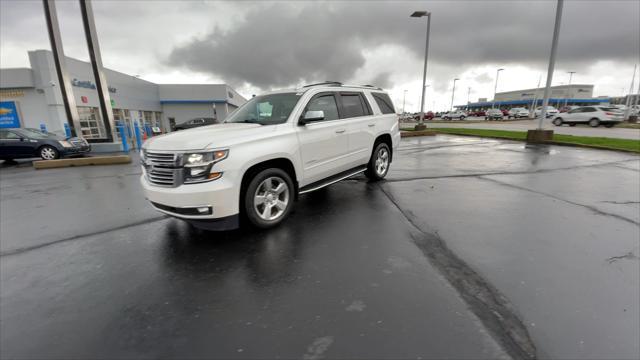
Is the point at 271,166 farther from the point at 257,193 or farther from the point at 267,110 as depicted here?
the point at 267,110

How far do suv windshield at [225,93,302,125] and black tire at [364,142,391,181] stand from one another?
7.89ft

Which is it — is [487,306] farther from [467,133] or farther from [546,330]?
[467,133]

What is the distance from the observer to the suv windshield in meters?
4.53

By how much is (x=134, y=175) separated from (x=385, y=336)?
9.17 m

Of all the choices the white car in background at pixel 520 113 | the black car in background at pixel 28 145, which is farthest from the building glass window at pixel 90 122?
the white car in background at pixel 520 113

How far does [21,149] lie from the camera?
12.6 meters

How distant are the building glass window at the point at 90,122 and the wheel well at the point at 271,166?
1056 inches

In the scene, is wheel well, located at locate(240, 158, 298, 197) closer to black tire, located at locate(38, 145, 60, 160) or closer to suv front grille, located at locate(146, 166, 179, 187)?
suv front grille, located at locate(146, 166, 179, 187)

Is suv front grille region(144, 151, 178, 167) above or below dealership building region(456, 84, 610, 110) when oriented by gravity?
below

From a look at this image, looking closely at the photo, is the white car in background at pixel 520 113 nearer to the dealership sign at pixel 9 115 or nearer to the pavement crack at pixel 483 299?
the pavement crack at pixel 483 299

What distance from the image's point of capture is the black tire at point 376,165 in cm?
648

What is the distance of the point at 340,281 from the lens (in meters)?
2.84

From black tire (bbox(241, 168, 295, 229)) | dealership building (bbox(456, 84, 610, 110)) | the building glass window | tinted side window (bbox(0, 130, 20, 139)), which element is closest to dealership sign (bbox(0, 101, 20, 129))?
the building glass window

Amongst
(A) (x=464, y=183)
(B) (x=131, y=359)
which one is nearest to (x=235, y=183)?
(B) (x=131, y=359)
